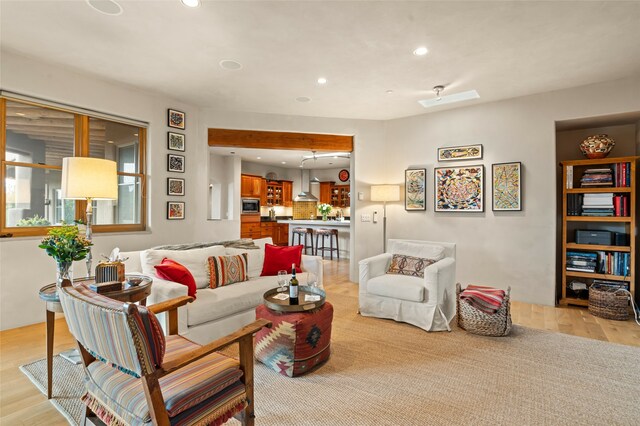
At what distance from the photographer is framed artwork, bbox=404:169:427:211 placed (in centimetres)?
510

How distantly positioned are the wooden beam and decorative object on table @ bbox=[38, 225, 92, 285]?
115 inches

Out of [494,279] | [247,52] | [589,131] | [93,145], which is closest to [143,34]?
[247,52]

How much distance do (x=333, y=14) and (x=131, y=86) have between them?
2.87 metres

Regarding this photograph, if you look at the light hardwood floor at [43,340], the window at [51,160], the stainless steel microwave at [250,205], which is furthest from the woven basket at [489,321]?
the stainless steel microwave at [250,205]

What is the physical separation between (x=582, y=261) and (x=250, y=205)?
289 inches

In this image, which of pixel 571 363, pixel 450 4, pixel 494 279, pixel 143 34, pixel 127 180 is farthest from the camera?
pixel 494 279

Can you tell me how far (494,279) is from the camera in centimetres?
457

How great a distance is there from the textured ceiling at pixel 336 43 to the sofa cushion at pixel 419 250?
1.97 metres

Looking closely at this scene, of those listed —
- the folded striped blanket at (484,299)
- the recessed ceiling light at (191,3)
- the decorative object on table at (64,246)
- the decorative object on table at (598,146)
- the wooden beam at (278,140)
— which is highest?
the recessed ceiling light at (191,3)

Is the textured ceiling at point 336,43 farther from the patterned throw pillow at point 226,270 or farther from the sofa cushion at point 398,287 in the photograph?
the sofa cushion at point 398,287

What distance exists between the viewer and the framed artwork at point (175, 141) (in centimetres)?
443

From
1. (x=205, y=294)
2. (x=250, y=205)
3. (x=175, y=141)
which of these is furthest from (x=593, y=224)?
(x=250, y=205)

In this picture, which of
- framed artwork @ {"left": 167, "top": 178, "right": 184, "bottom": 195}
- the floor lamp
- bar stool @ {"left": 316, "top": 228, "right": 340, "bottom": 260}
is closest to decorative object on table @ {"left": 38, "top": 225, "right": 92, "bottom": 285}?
framed artwork @ {"left": 167, "top": 178, "right": 184, "bottom": 195}

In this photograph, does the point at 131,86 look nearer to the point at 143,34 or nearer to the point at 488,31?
the point at 143,34
